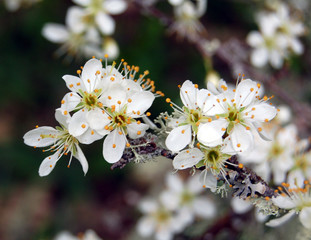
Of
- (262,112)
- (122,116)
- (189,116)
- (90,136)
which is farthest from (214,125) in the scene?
(90,136)

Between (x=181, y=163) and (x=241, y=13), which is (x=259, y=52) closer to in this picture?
(x=241, y=13)

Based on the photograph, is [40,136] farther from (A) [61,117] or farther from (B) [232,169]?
(B) [232,169]

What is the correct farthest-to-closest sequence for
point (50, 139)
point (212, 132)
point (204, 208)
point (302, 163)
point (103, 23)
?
point (204, 208) → point (103, 23) → point (302, 163) → point (50, 139) → point (212, 132)

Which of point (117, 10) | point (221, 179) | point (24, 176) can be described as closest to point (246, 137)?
point (221, 179)

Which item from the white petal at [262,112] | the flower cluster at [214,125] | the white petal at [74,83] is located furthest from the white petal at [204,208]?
the white petal at [74,83]

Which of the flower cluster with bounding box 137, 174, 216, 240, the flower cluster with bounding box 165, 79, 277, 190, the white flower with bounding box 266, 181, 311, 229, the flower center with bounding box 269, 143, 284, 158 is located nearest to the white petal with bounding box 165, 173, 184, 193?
the flower cluster with bounding box 137, 174, 216, 240

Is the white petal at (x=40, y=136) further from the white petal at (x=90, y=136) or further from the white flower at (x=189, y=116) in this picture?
the white flower at (x=189, y=116)

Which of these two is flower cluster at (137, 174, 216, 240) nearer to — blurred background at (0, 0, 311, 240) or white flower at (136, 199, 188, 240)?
white flower at (136, 199, 188, 240)
